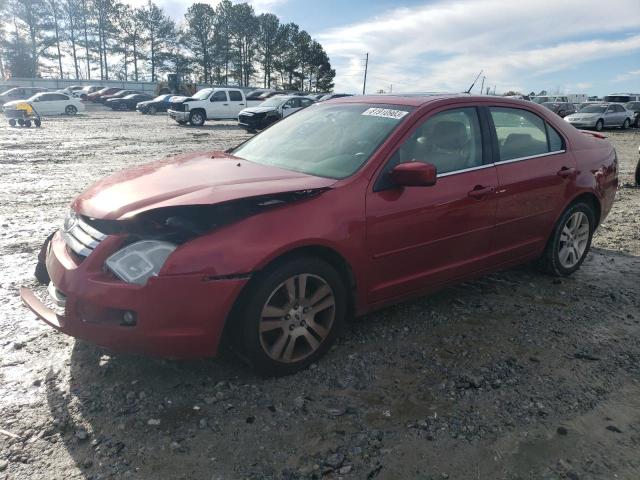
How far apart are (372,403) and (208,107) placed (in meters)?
25.0

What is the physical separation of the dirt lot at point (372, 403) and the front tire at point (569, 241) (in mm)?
447

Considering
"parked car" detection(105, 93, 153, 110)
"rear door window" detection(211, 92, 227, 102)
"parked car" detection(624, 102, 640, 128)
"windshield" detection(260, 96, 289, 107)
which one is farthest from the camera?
"parked car" detection(105, 93, 153, 110)

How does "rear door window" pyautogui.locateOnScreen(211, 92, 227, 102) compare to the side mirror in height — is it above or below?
above

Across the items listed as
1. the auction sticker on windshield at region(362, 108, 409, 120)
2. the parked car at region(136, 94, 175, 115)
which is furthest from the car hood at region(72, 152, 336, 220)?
the parked car at region(136, 94, 175, 115)

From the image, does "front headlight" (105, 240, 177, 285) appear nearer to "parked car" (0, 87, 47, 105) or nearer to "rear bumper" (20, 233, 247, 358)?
"rear bumper" (20, 233, 247, 358)

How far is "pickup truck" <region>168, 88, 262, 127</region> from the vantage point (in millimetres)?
25000

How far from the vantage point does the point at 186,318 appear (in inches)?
102

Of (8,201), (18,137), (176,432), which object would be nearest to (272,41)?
(18,137)

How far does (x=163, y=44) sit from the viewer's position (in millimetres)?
76438

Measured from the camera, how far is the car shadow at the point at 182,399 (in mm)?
2344

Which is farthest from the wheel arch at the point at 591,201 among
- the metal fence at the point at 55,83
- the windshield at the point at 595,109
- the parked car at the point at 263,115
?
the metal fence at the point at 55,83

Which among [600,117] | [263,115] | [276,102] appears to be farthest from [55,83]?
[600,117]

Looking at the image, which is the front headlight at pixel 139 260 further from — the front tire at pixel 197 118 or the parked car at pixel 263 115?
the front tire at pixel 197 118

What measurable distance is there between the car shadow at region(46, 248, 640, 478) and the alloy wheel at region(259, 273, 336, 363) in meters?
0.17
